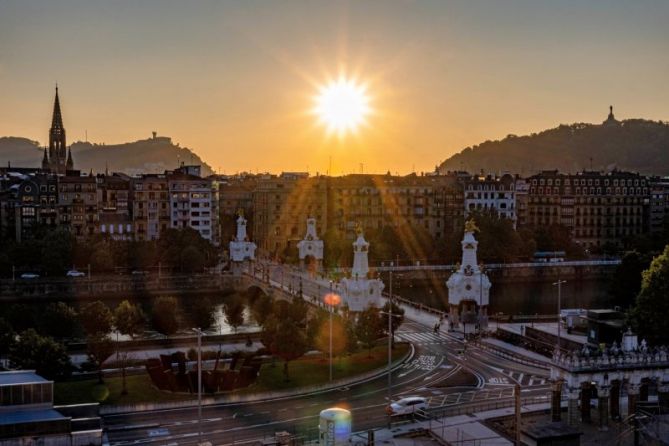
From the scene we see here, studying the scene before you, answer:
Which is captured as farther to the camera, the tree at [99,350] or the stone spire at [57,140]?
the stone spire at [57,140]

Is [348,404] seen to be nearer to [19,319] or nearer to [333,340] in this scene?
[333,340]

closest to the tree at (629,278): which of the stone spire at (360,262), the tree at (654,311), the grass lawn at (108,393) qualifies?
the stone spire at (360,262)

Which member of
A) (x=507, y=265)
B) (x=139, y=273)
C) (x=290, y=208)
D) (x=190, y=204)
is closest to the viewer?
(x=139, y=273)

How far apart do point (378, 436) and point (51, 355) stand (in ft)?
58.8

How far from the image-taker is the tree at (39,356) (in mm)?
41781

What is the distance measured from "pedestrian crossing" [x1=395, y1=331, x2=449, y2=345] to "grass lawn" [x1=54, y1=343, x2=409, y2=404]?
4.54 meters

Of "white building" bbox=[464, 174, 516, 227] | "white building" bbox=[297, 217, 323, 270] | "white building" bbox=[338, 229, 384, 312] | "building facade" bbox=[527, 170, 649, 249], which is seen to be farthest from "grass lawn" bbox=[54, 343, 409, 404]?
"building facade" bbox=[527, 170, 649, 249]

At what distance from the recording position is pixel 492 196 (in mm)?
129125

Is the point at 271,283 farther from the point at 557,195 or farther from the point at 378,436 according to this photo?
the point at 557,195

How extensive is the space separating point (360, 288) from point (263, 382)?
21085 mm

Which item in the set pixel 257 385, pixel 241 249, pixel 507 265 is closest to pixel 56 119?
pixel 241 249

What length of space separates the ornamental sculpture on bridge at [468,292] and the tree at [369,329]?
402 inches

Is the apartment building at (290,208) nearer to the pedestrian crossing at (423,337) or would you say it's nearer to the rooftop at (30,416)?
the pedestrian crossing at (423,337)

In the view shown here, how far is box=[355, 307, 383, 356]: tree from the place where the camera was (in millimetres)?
50062
